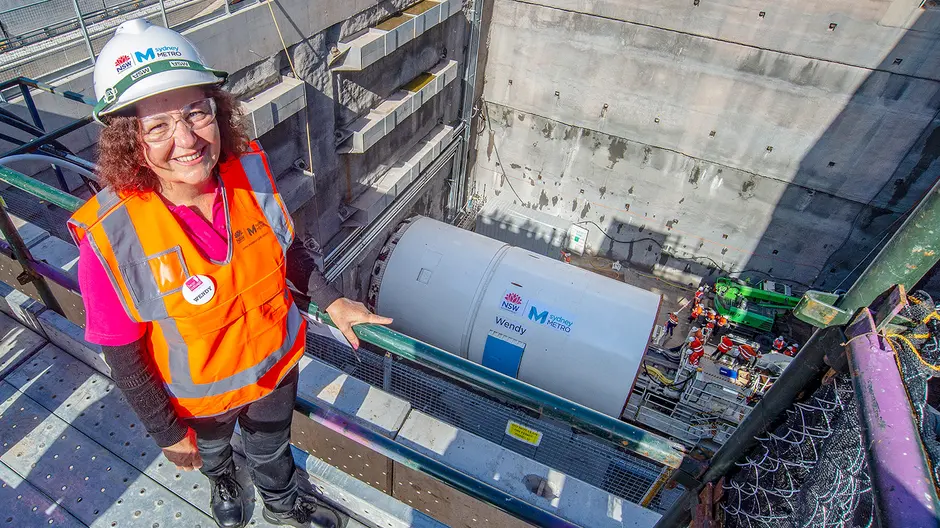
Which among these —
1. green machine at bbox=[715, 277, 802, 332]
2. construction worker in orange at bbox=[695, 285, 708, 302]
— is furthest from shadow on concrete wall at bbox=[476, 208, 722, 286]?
green machine at bbox=[715, 277, 802, 332]

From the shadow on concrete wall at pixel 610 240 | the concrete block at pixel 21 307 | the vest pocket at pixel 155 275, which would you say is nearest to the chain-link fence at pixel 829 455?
the vest pocket at pixel 155 275

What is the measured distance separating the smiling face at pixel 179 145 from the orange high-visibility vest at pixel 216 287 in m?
0.14

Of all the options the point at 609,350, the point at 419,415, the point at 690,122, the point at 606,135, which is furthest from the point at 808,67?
the point at 419,415

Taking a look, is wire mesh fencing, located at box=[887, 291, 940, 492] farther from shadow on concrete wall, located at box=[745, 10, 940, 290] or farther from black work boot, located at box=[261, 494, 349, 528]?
shadow on concrete wall, located at box=[745, 10, 940, 290]

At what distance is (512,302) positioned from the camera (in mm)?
9648

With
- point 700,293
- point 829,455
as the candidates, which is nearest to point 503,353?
point 700,293

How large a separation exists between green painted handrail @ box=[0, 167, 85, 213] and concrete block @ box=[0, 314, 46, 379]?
147 centimetres

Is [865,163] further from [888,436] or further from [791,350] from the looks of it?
[888,436]

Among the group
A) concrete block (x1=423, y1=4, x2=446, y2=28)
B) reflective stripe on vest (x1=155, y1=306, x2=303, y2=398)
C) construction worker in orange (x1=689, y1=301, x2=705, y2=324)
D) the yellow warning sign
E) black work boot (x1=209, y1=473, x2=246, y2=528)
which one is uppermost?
concrete block (x1=423, y1=4, x2=446, y2=28)

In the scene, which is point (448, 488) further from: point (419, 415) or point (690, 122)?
point (690, 122)

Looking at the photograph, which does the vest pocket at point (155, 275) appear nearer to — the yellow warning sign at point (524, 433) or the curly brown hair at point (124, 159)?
the curly brown hair at point (124, 159)

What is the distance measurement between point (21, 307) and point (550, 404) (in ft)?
13.8

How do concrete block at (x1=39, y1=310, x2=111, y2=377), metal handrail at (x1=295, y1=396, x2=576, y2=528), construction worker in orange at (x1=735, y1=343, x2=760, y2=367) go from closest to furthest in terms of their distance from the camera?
metal handrail at (x1=295, y1=396, x2=576, y2=528) < concrete block at (x1=39, y1=310, x2=111, y2=377) < construction worker in orange at (x1=735, y1=343, x2=760, y2=367)

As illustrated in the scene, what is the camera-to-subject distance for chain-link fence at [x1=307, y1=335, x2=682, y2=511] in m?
5.29
